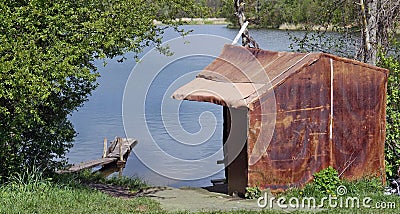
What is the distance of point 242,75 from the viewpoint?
460 inches

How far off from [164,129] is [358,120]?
13.6 m

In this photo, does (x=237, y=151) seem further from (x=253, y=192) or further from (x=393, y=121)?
(x=393, y=121)

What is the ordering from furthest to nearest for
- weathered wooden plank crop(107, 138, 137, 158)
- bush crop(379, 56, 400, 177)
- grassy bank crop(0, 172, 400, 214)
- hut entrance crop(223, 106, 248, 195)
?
weathered wooden plank crop(107, 138, 137, 158), bush crop(379, 56, 400, 177), hut entrance crop(223, 106, 248, 195), grassy bank crop(0, 172, 400, 214)

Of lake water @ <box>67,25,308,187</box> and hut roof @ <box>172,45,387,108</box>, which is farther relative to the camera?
lake water @ <box>67,25,308,187</box>

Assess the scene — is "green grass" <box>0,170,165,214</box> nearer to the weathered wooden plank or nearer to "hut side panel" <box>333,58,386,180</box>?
"hut side panel" <box>333,58,386,180</box>

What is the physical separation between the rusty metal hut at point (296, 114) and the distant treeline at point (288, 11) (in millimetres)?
1901

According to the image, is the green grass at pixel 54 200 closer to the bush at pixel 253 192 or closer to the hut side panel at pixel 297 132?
the bush at pixel 253 192

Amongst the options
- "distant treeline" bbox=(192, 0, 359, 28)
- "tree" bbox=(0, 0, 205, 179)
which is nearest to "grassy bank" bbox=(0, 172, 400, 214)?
"tree" bbox=(0, 0, 205, 179)

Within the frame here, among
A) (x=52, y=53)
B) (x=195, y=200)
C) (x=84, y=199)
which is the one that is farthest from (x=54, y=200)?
(x=195, y=200)

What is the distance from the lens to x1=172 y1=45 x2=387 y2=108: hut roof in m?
10.8

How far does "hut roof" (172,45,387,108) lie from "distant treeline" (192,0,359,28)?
1.12 metres

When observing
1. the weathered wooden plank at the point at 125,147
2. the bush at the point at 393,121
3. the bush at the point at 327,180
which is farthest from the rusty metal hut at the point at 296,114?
the weathered wooden plank at the point at 125,147

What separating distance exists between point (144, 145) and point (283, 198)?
13.8m

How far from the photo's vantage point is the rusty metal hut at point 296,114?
10.8 metres
